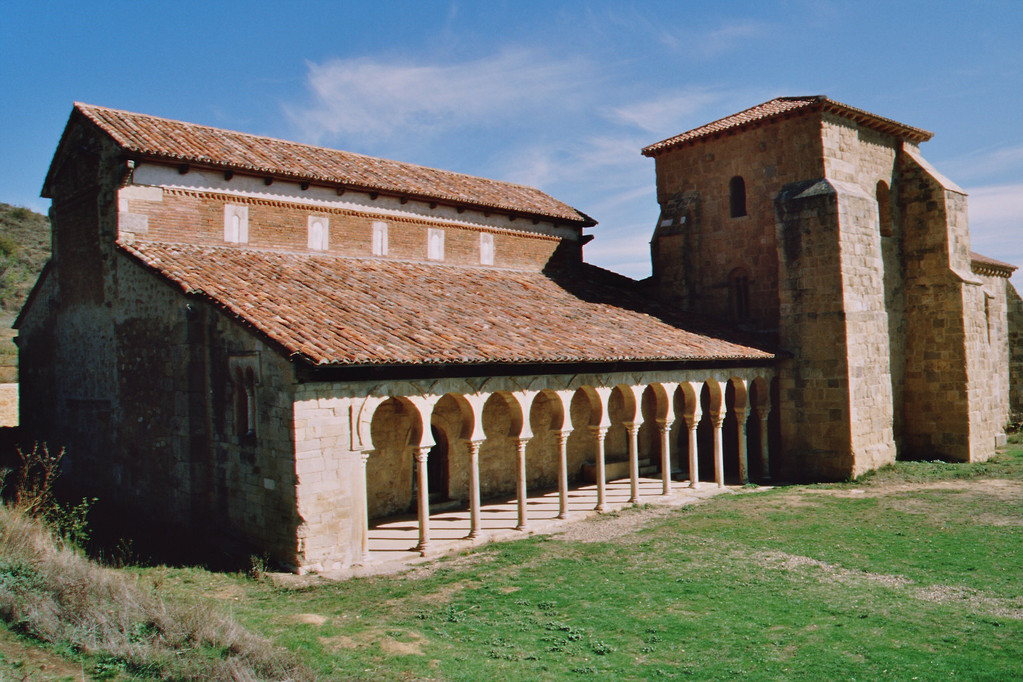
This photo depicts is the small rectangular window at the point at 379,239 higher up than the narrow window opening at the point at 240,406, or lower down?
higher up

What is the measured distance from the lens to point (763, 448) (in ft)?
62.1

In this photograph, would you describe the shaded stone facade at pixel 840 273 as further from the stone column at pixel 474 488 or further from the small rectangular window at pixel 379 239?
Result: the stone column at pixel 474 488

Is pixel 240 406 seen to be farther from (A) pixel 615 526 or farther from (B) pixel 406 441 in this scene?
(A) pixel 615 526

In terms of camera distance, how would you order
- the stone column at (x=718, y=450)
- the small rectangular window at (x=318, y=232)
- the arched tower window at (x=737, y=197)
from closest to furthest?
the small rectangular window at (x=318, y=232), the stone column at (x=718, y=450), the arched tower window at (x=737, y=197)

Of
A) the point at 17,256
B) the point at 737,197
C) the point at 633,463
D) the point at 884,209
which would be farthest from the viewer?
the point at 17,256

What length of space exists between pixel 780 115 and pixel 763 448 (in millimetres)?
8626

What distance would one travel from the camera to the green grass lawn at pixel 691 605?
23.6 feet

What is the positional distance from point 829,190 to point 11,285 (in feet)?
136

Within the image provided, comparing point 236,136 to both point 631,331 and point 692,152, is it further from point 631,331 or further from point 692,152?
point 692,152

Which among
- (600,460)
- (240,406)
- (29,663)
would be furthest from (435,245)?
(29,663)

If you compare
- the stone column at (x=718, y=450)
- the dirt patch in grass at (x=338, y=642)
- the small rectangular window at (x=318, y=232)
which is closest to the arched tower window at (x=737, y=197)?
the stone column at (x=718, y=450)

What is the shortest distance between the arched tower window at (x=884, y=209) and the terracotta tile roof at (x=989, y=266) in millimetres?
6897

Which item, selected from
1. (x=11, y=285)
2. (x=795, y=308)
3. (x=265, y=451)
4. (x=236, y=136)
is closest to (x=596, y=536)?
(x=265, y=451)

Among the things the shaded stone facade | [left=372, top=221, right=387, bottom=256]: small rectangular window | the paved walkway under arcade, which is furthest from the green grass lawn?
[left=372, top=221, right=387, bottom=256]: small rectangular window
